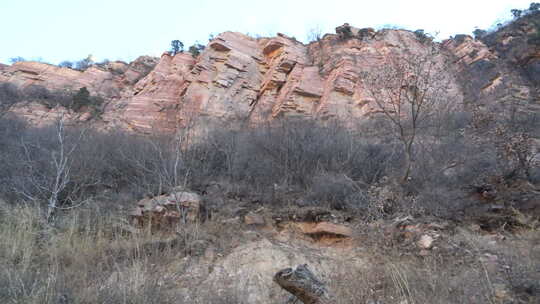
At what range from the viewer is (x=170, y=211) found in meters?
5.98

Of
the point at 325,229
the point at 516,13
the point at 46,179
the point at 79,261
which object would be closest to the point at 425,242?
the point at 325,229

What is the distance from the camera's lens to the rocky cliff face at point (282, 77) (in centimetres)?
1487

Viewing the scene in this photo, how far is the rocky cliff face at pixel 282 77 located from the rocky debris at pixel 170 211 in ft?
25.4

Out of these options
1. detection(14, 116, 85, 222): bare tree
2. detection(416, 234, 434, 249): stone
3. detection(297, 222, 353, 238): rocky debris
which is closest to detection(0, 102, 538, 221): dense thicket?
detection(14, 116, 85, 222): bare tree

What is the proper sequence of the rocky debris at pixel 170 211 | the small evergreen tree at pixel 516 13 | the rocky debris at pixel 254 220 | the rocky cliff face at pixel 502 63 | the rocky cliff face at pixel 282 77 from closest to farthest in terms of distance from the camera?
the rocky debris at pixel 170 211 → the rocky debris at pixel 254 220 → the rocky cliff face at pixel 502 63 → the rocky cliff face at pixel 282 77 → the small evergreen tree at pixel 516 13

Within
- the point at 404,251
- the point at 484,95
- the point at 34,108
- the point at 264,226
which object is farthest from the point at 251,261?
the point at 34,108

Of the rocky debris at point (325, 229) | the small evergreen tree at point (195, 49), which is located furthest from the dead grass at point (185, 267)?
the small evergreen tree at point (195, 49)

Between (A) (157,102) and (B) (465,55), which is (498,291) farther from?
(B) (465,55)

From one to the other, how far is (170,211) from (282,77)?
12.7m

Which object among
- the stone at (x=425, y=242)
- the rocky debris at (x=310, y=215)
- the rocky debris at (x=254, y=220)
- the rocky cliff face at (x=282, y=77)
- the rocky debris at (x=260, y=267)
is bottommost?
the rocky debris at (x=260, y=267)

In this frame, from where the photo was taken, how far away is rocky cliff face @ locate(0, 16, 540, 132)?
14.9 metres

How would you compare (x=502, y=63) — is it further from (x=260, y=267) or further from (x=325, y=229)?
(x=260, y=267)

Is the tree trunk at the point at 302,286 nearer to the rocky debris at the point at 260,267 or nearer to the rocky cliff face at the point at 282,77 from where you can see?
the rocky debris at the point at 260,267

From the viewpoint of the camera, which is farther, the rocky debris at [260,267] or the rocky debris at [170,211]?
the rocky debris at [170,211]
